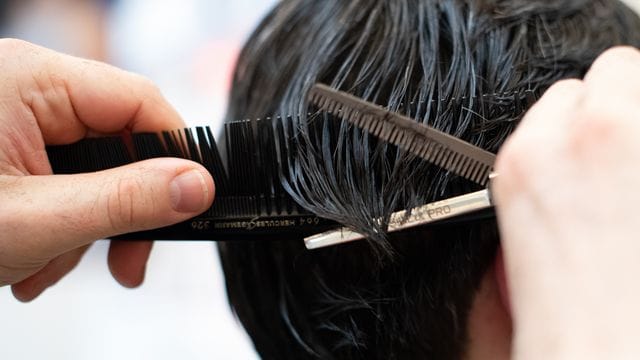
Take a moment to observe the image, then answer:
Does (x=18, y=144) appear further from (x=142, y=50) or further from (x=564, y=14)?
(x=142, y=50)

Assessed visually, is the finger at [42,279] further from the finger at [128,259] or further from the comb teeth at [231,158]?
the comb teeth at [231,158]

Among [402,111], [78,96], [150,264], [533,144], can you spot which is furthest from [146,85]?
[150,264]

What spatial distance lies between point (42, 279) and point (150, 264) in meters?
0.58

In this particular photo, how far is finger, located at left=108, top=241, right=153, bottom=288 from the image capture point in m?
0.86

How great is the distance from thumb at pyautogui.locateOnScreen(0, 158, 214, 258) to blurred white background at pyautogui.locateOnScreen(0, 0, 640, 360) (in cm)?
70

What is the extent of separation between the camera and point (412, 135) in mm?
577

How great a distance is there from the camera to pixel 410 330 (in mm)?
659

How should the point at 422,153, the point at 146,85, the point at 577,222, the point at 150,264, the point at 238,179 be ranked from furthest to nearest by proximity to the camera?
1. the point at 150,264
2. the point at 146,85
3. the point at 238,179
4. the point at 422,153
5. the point at 577,222

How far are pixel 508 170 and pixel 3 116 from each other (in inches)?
21.7

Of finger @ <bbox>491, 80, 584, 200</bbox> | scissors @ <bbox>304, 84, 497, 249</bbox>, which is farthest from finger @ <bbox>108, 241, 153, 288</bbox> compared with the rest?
finger @ <bbox>491, 80, 584, 200</bbox>

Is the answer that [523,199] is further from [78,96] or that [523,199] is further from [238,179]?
[78,96]

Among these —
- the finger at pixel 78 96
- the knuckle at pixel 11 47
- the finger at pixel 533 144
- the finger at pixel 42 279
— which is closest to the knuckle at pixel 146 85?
the finger at pixel 78 96

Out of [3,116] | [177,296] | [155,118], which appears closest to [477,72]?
[155,118]

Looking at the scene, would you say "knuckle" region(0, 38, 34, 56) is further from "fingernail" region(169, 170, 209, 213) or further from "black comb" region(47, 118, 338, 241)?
"fingernail" region(169, 170, 209, 213)
